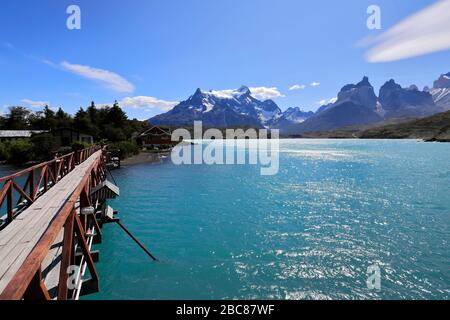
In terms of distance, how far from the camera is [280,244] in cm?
1838

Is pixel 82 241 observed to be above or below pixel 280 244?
above

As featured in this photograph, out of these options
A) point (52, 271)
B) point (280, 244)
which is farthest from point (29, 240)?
point (280, 244)

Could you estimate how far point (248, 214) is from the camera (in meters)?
25.3

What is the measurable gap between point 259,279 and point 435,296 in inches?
304

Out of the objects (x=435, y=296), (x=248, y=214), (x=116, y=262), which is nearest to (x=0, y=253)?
(x=116, y=262)

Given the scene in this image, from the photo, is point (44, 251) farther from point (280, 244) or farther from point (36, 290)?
A: point (280, 244)

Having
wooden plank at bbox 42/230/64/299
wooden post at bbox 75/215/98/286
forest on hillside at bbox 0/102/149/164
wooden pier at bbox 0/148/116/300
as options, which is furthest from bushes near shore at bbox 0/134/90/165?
wooden post at bbox 75/215/98/286

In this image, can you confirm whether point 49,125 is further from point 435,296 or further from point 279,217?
point 435,296

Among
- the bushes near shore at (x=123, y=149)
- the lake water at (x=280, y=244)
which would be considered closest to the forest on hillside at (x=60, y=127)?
the bushes near shore at (x=123, y=149)

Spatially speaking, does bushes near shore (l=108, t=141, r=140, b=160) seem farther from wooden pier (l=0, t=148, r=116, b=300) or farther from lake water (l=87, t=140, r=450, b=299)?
wooden pier (l=0, t=148, r=116, b=300)

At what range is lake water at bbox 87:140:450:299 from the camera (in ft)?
43.6

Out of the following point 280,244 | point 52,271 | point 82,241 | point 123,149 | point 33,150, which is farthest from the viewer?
point 123,149

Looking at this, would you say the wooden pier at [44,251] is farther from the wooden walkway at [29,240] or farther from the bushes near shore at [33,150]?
the bushes near shore at [33,150]
